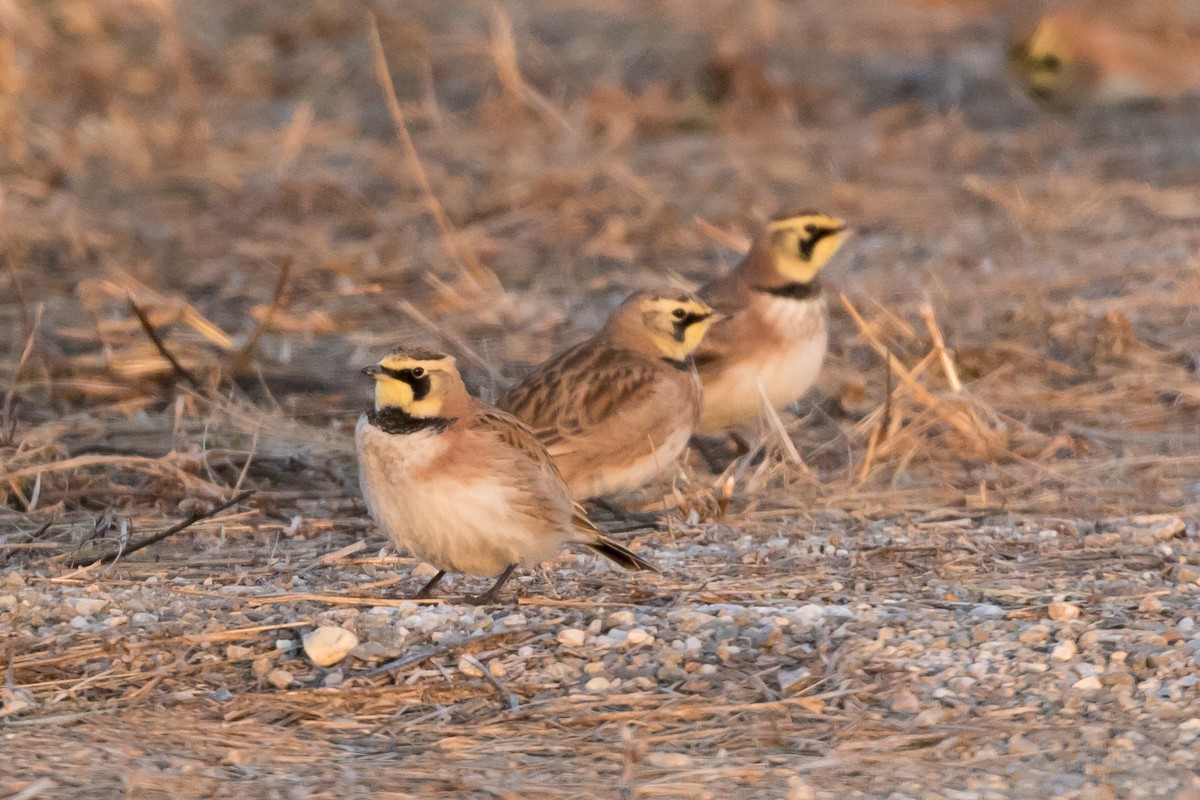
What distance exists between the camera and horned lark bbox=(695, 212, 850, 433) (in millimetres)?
6344

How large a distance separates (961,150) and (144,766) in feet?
27.1

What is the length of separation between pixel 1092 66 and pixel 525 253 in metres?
4.59

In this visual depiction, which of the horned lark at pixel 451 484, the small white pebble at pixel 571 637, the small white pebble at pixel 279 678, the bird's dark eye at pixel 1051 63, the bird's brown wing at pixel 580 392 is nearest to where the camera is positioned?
the small white pebble at pixel 279 678

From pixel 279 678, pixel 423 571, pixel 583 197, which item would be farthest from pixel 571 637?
pixel 583 197

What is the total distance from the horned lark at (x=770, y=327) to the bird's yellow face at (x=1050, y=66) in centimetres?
539

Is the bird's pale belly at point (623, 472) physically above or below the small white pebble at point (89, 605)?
above

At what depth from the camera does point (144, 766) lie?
3.57 m

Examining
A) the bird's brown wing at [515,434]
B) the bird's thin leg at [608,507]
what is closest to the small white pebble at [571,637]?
the bird's brown wing at [515,434]

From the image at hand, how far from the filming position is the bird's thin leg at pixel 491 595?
453 cm

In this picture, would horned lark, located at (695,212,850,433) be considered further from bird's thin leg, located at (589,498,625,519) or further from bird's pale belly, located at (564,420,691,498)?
bird's thin leg, located at (589,498,625,519)

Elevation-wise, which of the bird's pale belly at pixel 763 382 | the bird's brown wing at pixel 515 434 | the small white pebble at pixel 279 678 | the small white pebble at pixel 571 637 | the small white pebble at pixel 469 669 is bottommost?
the small white pebble at pixel 279 678

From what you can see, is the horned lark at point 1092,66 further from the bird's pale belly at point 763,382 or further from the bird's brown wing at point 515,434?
the bird's brown wing at point 515,434

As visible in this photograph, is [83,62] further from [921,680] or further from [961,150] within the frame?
[921,680]

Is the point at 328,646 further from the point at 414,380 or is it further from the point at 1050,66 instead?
the point at 1050,66
